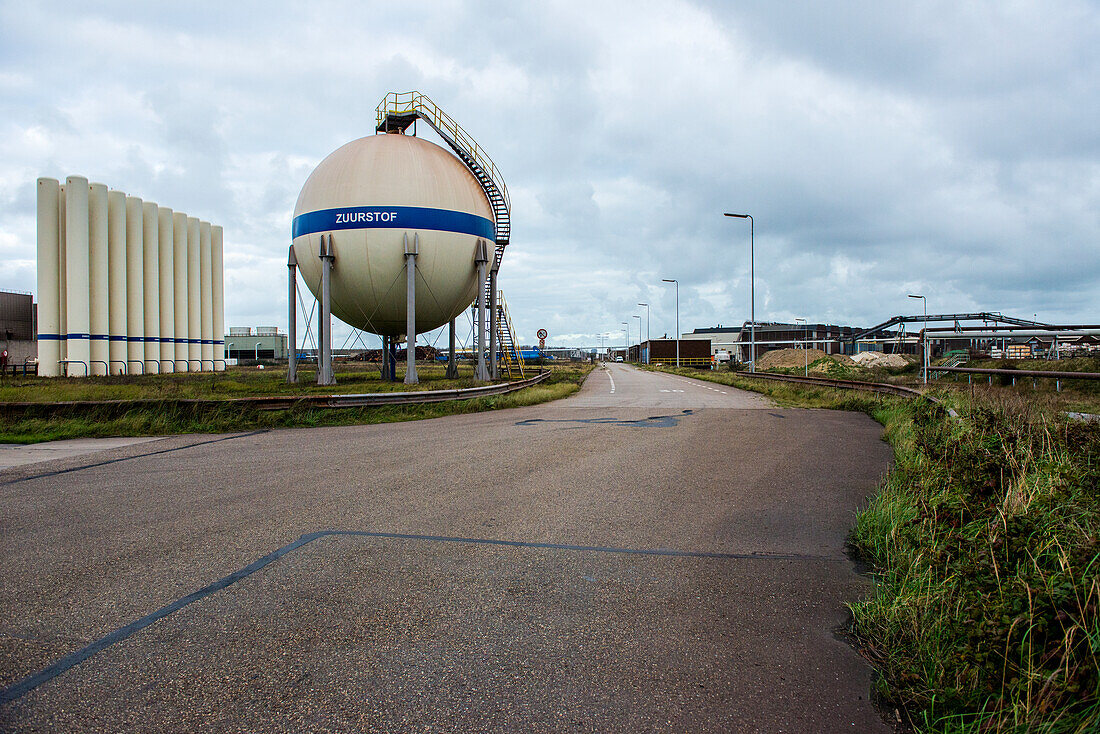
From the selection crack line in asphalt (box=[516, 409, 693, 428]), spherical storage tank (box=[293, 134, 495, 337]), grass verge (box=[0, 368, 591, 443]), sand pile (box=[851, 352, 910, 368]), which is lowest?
crack line in asphalt (box=[516, 409, 693, 428])

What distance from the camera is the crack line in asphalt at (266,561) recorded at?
2.73 metres

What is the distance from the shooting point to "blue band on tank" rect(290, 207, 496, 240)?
65.2ft

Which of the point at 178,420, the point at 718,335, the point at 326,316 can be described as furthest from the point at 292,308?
the point at 718,335

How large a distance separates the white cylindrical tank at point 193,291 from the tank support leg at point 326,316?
28817mm

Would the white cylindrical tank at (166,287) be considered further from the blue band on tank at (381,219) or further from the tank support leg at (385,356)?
the blue band on tank at (381,219)

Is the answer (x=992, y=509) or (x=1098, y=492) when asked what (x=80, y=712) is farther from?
(x=1098, y=492)

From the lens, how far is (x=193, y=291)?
4453 centimetres

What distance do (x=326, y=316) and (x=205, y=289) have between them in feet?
105

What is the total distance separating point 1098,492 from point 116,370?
41193mm

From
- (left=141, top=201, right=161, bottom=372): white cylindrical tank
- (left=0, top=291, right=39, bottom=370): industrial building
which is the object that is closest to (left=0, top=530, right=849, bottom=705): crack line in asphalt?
(left=141, top=201, right=161, bottom=372): white cylindrical tank

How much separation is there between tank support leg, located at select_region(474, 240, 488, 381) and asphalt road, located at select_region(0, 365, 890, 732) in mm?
15184

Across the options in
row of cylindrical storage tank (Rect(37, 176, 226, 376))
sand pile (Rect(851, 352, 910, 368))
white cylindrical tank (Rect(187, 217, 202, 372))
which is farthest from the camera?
white cylindrical tank (Rect(187, 217, 202, 372))

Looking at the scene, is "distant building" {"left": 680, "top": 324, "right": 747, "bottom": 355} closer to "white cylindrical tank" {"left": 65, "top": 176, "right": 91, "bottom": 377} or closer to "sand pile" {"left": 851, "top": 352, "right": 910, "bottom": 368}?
"sand pile" {"left": 851, "top": 352, "right": 910, "bottom": 368}

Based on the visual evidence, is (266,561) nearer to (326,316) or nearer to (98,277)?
(326,316)
